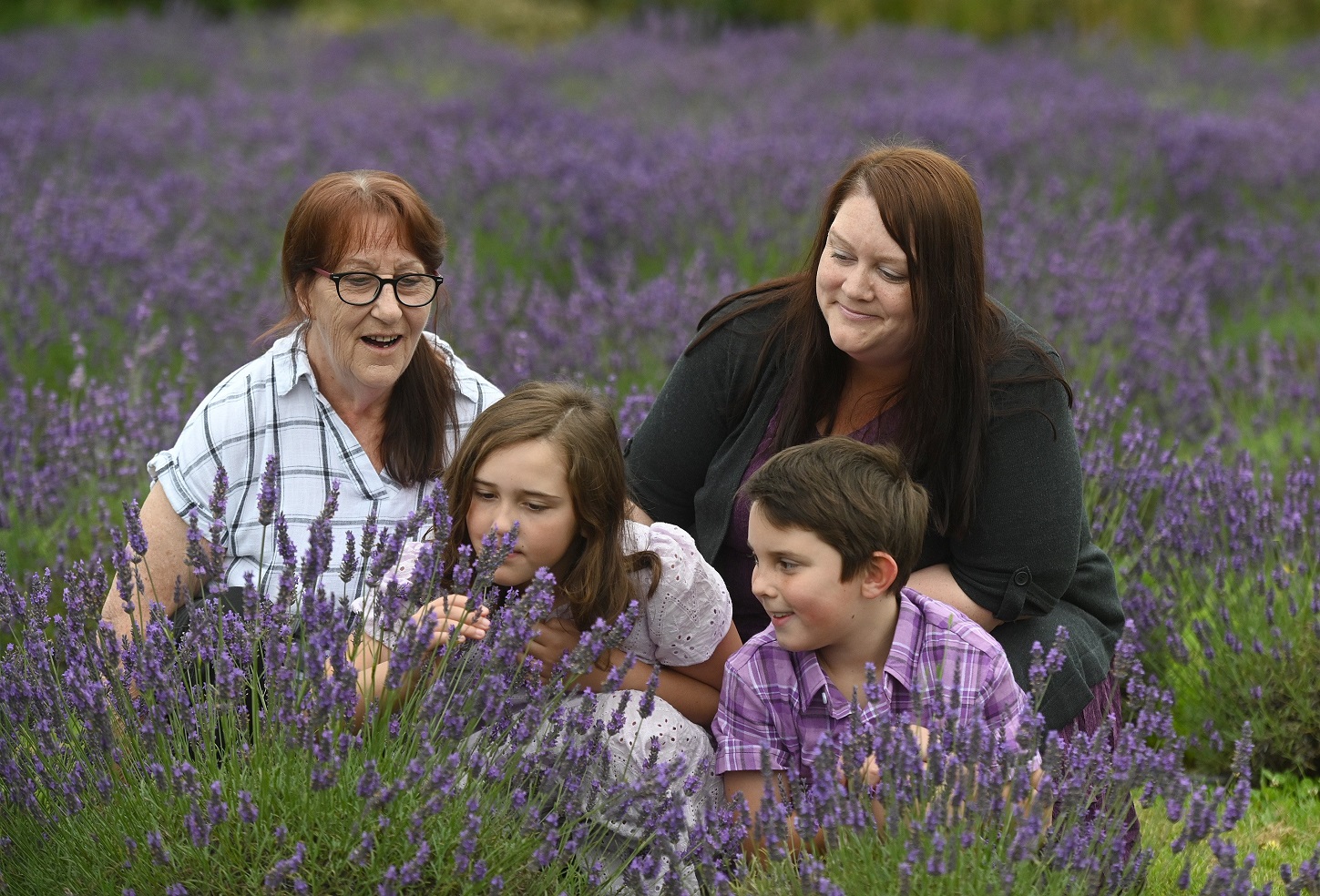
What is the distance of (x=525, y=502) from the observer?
2.49 metres

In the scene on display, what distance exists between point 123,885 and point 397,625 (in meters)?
0.55

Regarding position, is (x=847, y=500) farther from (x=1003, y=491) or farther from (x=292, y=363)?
(x=292, y=363)

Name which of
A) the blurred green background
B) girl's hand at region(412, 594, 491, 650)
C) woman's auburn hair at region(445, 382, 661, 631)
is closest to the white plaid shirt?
woman's auburn hair at region(445, 382, 661, 631)

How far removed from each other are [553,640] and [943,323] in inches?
35.7

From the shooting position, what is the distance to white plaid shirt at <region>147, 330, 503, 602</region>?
2.81 meters

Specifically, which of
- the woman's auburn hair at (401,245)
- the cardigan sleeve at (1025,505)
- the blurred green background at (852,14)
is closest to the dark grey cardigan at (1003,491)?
the cardigan sleeve at (1025,505)

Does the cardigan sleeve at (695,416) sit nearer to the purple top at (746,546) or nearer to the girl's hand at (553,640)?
the purple top at (746,546)

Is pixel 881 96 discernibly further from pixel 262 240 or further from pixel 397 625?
pixel 397 625

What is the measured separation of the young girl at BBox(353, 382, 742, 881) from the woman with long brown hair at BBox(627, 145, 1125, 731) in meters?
0.34

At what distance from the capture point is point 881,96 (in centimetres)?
850

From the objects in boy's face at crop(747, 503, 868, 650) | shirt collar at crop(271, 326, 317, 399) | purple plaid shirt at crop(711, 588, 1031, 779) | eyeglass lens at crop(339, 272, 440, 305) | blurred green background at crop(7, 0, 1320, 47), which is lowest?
purple plaid shirt at crop(711, 588, 1031, 779)

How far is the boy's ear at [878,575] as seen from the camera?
245cm

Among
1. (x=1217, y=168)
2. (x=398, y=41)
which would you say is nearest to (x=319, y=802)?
(x=1217, y=168)

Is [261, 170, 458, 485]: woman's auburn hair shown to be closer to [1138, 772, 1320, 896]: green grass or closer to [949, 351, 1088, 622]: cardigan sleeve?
[949, 351, 1088, 622]: cardigan sleeve
